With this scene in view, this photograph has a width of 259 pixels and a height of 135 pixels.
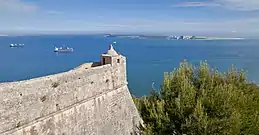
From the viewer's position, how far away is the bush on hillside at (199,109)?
10.2m

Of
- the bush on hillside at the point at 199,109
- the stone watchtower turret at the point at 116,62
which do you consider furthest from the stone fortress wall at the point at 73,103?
the bush on hillside at the point at 199,109

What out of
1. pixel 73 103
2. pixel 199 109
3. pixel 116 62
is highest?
pixel 116 62

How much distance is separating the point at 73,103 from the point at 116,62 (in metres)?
3.75

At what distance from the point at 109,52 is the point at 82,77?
9.89 ft

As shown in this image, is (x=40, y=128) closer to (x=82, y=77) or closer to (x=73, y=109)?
(x=73, y=109)

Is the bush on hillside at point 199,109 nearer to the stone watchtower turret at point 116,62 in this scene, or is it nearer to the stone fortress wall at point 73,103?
the stone fortress wall at point 73,103

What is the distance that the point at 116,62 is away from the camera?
15391 millimetres

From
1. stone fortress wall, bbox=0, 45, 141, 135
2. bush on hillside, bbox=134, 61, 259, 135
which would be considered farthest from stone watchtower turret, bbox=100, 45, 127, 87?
bush on hillside, bbox=134, 61, 259, 135

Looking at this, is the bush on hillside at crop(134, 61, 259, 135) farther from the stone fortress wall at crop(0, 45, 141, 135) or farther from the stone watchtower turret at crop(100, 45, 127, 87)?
the stone watchtower turret at crop(100, 45, 127, 87)

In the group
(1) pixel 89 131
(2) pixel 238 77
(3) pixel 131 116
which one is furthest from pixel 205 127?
(3) pixel 131 116

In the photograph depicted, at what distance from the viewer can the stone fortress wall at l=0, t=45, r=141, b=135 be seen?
9.79 meters

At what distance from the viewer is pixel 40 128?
1068cm

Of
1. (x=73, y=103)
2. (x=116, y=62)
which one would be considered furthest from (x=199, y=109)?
(x=116, y=62)

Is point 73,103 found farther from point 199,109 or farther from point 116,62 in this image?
point 199,109
